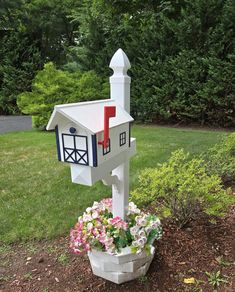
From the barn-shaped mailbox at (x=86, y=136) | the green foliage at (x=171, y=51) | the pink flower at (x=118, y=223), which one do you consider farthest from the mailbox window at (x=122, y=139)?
the green foliage at (x=171, y=51)

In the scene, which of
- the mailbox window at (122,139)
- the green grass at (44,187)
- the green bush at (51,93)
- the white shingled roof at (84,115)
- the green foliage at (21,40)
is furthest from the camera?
the green foliage at (21,40)

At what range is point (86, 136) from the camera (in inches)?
51.6

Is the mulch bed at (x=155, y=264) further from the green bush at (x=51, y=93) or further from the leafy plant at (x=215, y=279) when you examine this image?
the green bush at (x=51, y=93)

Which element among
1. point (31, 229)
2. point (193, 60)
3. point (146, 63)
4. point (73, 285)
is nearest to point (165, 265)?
point (73, 285)

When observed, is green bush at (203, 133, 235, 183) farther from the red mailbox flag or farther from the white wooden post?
the red mailbox flag

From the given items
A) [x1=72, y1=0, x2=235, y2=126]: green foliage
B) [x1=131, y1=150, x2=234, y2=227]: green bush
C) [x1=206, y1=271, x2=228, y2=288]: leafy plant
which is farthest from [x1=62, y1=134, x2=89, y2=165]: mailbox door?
[x1=72, y1=0, x2=235, y2=126]: green foliage

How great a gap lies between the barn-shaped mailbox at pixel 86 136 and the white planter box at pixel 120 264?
1.84ft

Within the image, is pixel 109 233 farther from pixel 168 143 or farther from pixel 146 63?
pixel 146 63

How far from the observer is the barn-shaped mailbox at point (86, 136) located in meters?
1.29

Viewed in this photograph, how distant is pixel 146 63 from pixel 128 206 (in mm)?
6968

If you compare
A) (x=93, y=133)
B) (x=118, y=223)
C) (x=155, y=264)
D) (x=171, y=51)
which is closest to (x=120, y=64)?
(x=93, y=133)

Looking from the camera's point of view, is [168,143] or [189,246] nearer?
[189,246]

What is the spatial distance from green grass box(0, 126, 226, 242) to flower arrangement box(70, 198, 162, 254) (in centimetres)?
79

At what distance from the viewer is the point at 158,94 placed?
8086 mm
